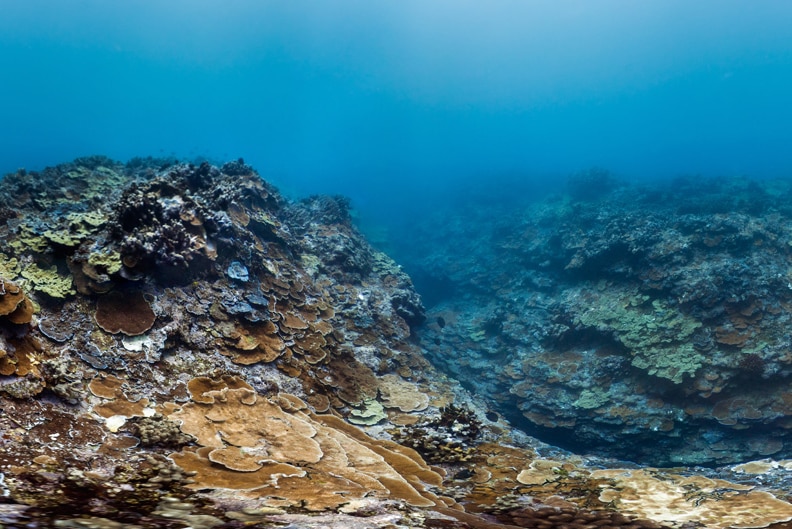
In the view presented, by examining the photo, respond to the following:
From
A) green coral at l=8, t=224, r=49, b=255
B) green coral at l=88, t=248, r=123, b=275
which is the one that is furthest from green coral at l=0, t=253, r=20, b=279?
green coral at l=88, t=248, r=123, b=275

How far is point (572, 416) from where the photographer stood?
535 inches

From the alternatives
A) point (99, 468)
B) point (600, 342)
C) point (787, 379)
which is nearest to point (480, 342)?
point (600, 342)

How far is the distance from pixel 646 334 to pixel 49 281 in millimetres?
17296

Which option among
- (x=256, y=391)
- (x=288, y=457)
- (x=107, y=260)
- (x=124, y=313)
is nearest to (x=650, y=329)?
(x=256, y=391)

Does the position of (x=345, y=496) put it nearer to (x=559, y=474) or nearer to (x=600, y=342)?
(x=559, y=474)

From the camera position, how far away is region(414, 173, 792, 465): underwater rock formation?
12289 millimetres

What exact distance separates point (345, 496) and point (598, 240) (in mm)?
17870

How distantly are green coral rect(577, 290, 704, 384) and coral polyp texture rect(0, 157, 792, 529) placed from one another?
2.3 inches

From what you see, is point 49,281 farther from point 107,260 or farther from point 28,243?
point 28,243

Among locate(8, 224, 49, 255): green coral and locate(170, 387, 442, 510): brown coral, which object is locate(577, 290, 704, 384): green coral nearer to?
locate(170, 387, 442, 510): brown coral

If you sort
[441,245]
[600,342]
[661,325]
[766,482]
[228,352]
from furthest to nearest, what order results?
[441,245] → [600,342] → [661,325] → [228,352] → [766,482]

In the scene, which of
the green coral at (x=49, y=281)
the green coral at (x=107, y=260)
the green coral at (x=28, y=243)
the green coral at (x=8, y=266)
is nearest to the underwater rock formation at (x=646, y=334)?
the green coral at (x=107, y=260)

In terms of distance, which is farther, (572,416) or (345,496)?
(572,416)

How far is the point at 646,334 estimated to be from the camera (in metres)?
14.4
